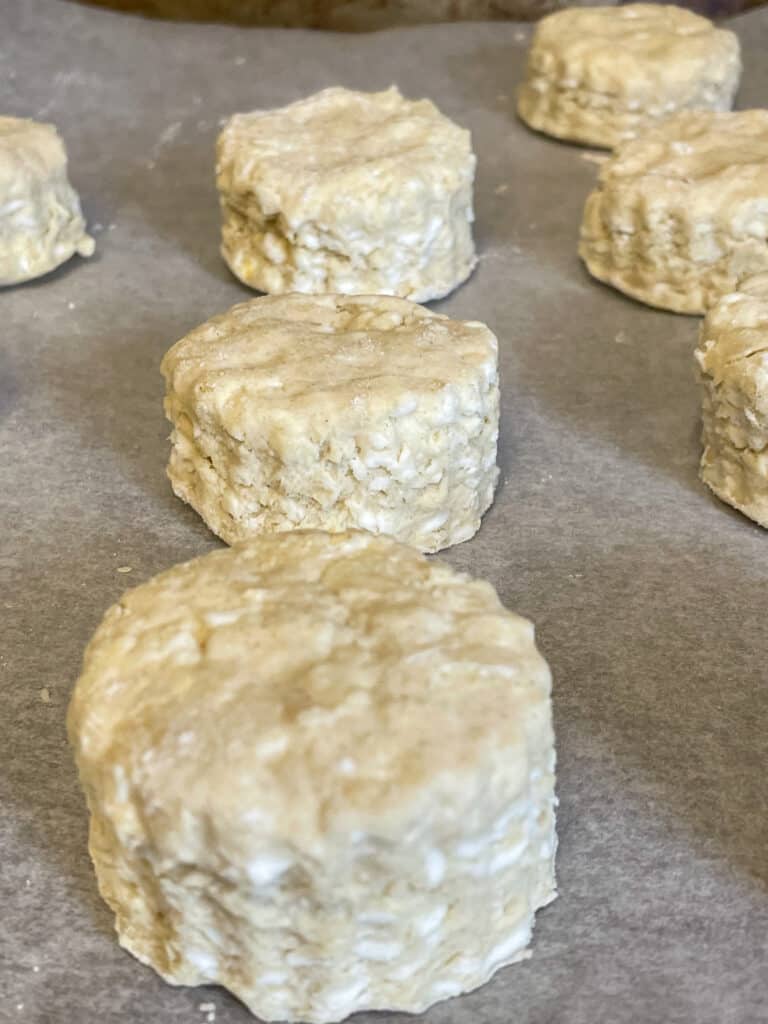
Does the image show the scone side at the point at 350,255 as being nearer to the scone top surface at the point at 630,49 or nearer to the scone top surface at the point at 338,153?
the scone top surface at the point at 338,153

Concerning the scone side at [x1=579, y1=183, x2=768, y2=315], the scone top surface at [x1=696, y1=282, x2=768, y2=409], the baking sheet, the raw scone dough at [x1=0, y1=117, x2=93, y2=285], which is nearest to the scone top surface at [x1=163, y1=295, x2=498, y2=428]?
the baking sheet

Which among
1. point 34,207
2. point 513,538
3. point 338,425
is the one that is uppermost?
point 338,425

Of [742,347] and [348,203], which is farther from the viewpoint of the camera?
[348,203]

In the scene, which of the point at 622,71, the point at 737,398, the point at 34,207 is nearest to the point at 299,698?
the point at 737,398

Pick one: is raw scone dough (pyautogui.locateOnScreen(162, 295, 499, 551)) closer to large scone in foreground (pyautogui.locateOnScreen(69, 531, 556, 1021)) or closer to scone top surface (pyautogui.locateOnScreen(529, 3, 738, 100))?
large scone in foreground (pyautogui.locateOnScreen(69, 531, 556, 1021))

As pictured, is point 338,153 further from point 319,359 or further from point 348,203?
point 319,359
